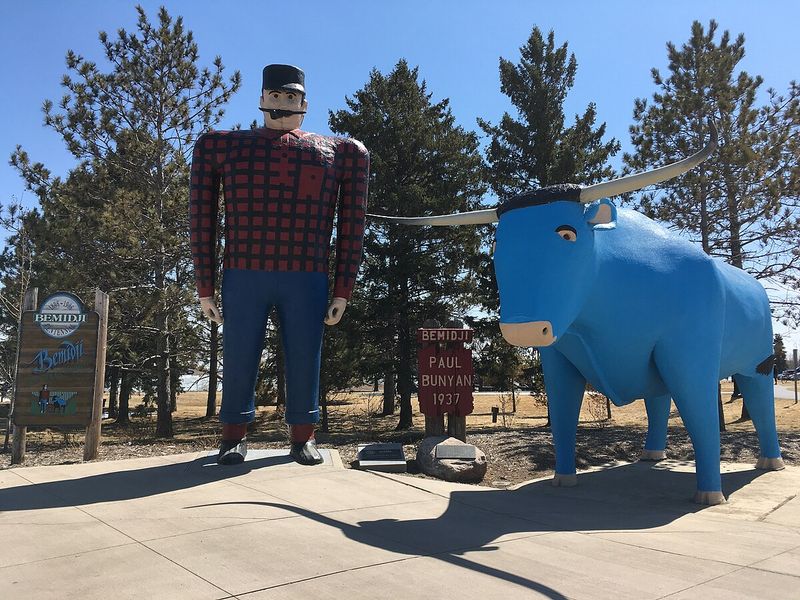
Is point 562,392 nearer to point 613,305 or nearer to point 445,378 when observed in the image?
point 613,305

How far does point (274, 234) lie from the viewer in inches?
247

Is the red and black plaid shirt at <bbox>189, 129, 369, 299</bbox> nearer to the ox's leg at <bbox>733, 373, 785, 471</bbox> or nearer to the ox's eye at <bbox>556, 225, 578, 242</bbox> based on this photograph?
the ox's eye at <bbox>556, 225, 578, 242</bbox>

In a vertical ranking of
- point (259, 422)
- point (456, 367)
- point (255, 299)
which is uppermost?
point (255, 299)

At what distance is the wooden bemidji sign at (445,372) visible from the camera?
873 cm

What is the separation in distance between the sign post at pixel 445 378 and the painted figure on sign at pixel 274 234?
97.0 inches

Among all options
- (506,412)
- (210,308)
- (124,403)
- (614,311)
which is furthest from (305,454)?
(506,412)

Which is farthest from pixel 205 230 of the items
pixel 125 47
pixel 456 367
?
pixel 125 47

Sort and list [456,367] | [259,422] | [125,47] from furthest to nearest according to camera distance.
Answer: [259,422] → [125,47] → [456,367]

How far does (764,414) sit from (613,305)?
3918 mm

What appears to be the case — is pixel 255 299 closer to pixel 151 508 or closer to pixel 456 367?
pixel 151 508

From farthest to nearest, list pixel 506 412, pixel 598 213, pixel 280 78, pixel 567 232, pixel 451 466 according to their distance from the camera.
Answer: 1. pixel 506 412
2. pixel 451 466
3. pixel 280 78
4. pixel 598 213
5. pixel 567 232

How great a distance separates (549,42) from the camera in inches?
720

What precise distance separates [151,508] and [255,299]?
2.23m

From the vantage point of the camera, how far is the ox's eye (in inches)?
206
